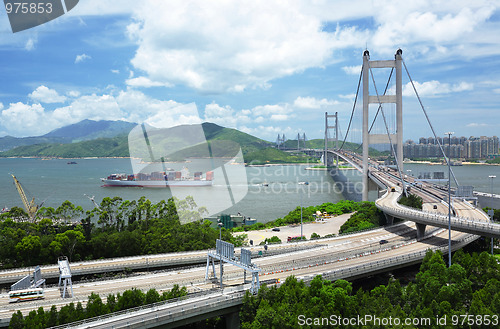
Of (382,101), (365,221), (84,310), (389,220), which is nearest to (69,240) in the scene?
(84,310)

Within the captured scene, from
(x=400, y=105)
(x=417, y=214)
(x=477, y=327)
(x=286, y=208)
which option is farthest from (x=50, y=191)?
(x=477, y=327)

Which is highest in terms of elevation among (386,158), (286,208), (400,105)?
(400,105)

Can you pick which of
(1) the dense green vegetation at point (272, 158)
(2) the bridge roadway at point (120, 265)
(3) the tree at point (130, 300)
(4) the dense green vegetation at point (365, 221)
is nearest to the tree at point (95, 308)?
(3) the tree at point (130, 300)

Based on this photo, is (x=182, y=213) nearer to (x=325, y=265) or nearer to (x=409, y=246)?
(x=325, y=265)

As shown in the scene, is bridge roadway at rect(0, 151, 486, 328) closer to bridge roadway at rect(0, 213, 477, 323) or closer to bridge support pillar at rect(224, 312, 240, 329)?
bridge roadway at rect(0, 213, 477, 323)

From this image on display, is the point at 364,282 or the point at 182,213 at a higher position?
the point at 182,213

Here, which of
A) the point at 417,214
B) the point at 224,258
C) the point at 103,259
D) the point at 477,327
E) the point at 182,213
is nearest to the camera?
the point at 477,327
